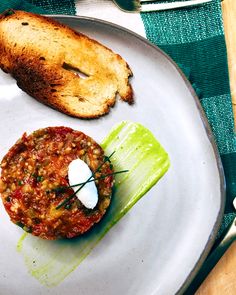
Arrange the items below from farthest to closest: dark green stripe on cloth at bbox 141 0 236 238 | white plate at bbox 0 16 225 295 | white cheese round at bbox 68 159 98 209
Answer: dark green stripe on cloth at bbox 141 0 236 238 → white plate at bbox 0 16 225 295 → white cheese round at bbox 68 159 98 209

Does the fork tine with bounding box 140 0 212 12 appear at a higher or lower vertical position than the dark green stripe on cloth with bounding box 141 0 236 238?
higher

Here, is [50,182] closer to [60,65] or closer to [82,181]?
[82,181]

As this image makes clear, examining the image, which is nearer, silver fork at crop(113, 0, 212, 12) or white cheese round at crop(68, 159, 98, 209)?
white cheese round at crop(68, 159, 98, 209)

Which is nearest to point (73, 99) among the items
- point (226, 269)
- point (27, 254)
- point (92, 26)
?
point (92, 26)

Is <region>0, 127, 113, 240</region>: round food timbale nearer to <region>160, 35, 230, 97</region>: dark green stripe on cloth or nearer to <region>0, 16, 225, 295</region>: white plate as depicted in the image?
<region>0, 16, 225, 295</region>: white plate

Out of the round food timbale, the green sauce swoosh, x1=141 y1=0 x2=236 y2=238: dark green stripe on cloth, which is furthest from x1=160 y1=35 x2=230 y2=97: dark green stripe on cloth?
the round food timbale

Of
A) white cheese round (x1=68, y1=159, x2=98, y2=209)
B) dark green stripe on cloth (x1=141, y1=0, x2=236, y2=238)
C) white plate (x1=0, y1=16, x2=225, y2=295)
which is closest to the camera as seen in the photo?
white cheese round (x1=68, y1=159, x2=98, y2=209)

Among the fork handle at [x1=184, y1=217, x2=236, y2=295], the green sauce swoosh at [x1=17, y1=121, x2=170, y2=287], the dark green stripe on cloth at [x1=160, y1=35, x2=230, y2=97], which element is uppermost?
the dark green stripe on cloth at [x1=160, y1=35, x2=230, y2=97]

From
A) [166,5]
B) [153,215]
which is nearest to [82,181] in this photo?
[153,215]
